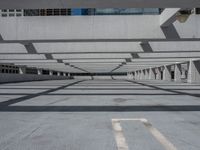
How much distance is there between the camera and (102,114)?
888 centimetres

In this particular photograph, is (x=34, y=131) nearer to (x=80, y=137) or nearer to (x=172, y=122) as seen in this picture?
(x=80, y=137)

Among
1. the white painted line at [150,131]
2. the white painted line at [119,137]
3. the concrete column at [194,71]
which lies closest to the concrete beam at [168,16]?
the white painted line at [150,131]

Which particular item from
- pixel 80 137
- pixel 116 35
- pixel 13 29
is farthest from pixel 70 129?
pixel 13 29

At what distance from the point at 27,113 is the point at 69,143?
4229 millimetres

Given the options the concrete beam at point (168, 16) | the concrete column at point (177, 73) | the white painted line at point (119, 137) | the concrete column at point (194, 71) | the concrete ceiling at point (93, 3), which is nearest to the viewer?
the white painted line at point (119, 137)

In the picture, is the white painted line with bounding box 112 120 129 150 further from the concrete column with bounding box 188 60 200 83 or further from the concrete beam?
the concrete column with bounding box 188 60 200 83

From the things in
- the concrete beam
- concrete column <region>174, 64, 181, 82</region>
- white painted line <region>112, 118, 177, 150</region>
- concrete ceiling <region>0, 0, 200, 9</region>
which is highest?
the concrete beam

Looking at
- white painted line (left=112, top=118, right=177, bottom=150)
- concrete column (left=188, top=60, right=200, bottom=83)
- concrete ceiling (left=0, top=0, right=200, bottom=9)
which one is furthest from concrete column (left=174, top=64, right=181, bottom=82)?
white painted line (left=112, top=118, right=177, bottom=150)

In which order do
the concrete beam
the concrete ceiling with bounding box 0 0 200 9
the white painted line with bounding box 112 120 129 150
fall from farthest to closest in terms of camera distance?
the concrete beam → the concrete ceiling with bounding box 0 0 200 9 → the white painted line with bounding box 112 120 129 150

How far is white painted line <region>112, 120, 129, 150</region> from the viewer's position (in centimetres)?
507

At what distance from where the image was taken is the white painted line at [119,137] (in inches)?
199

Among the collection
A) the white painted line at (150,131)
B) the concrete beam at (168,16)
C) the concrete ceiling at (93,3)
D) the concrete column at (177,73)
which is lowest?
the white painted line at (150,131)

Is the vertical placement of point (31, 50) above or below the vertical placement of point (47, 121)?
above

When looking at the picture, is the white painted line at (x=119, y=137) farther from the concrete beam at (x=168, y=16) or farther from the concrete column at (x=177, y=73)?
the concrete column at (x=177, y=73)
